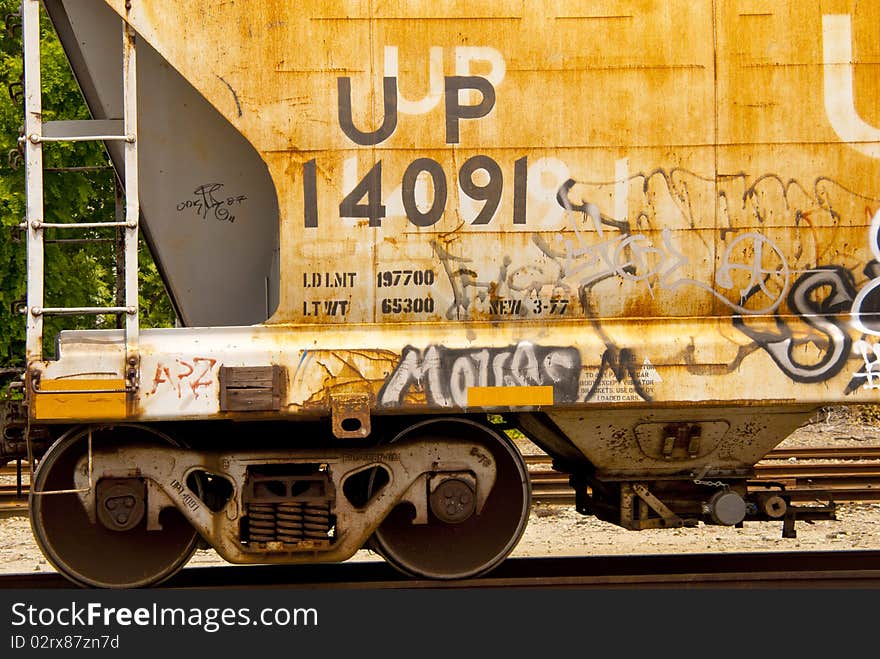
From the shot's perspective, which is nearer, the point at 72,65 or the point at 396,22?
the point at 396,22

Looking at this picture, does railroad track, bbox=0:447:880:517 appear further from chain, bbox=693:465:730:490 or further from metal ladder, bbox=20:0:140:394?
metal ladder, bbox=20:0:140:394

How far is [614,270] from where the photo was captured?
5.75 m

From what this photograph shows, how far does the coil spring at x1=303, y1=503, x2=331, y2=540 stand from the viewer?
5.89 metres

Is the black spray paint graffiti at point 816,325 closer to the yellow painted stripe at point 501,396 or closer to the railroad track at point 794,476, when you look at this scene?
the yellow painted stripe at point 501,396

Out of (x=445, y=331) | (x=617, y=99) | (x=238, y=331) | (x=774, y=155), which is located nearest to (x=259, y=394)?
(x=238, y=331)

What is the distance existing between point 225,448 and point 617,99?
2.78 m

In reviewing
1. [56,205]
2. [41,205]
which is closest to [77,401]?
[41,205]

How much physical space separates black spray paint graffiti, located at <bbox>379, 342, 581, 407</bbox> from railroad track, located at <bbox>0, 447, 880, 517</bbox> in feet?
10.6

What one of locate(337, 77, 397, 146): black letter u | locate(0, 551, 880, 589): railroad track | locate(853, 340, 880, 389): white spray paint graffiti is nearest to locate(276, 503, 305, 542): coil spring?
locate(0, 551, 880, 589): railroad track

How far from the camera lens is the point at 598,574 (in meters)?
6.63

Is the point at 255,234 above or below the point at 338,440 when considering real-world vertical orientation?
above

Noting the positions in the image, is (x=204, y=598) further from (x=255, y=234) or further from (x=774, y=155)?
(x=774, y=155)

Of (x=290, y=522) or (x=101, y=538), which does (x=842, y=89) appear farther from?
(x=101, y=538)

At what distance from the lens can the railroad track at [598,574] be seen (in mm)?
6188
